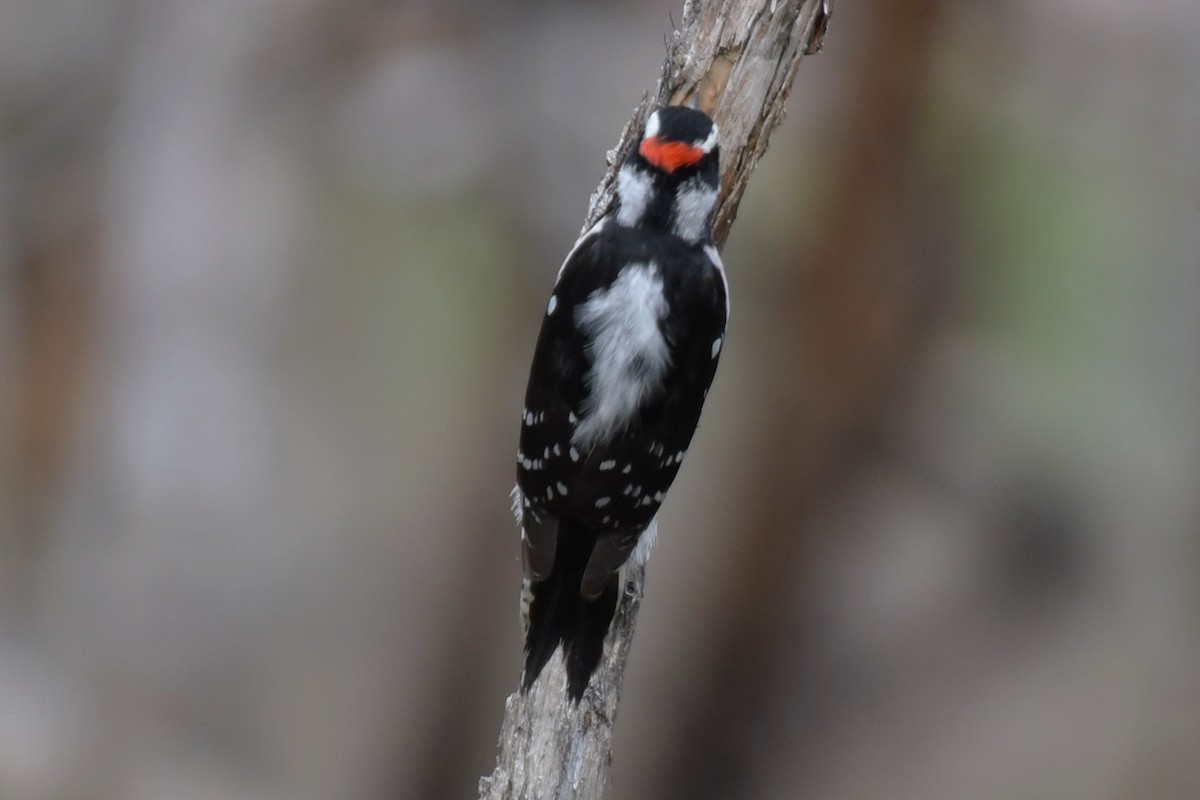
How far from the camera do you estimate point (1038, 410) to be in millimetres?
3369

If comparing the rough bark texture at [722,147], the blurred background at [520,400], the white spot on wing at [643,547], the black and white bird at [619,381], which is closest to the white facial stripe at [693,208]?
the black and white bird at [619,381]

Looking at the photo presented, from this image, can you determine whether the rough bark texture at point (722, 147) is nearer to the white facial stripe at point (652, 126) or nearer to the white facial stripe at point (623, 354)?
the white facial stripe at point (652, 126)

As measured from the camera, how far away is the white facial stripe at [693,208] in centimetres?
191

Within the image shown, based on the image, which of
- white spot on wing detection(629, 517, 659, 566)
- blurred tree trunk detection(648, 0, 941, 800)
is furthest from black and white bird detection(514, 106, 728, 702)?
blurred tree trunk detection(648, 0, 941, 800)

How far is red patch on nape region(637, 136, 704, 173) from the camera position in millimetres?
1855

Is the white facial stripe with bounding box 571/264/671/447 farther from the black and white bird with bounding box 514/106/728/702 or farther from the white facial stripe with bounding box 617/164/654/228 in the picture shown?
the white facial stripe with bounding box 617/164/654/228

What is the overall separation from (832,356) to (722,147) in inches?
59.3

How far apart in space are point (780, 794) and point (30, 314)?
10.2ft

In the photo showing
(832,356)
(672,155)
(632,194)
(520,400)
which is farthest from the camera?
(520,400)

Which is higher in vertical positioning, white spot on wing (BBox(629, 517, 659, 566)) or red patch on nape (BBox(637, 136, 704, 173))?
red patch on nape (BBox(637, 136, 704, 173))

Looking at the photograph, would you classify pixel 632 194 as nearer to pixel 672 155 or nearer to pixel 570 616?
pixel 672 155

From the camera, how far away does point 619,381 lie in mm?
1888

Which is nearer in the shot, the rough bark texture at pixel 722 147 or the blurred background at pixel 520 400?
the rough bark texture at pixel 722 147

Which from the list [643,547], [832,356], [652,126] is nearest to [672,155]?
[652,126]
